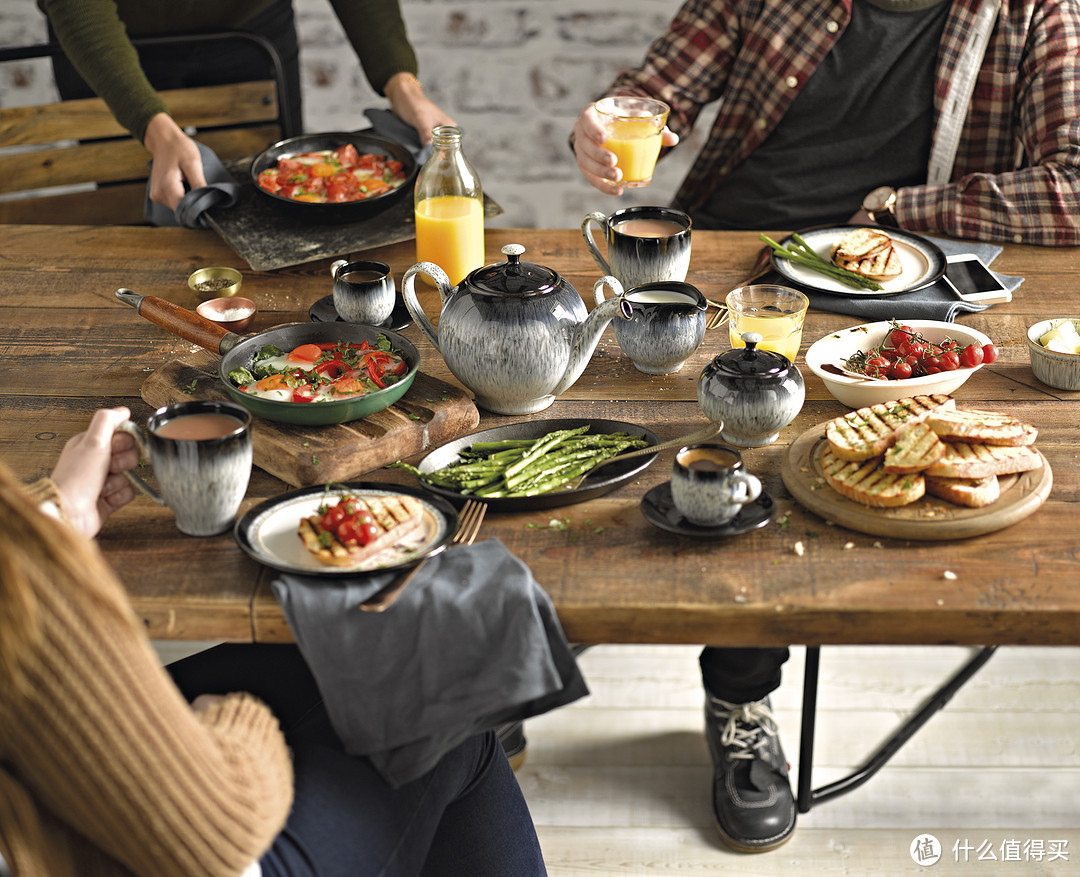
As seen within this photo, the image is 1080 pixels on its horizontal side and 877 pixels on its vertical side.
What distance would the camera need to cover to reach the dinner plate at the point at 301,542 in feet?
3.60

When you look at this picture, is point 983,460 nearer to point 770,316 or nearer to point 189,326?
point 770,316

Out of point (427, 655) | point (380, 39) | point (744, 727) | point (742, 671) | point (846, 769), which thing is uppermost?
point (380, 39)

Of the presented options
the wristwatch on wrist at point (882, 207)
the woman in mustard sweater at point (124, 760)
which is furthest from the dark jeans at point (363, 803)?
the wristwatch on wrist at point (882, 207)

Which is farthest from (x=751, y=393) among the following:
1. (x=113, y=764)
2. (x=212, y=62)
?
(x=212, y=62)

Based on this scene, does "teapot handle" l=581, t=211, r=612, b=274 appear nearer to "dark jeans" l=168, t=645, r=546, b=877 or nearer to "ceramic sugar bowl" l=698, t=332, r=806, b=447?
"ceramic sugar bowl" l=698, t=332, r=806, b=447

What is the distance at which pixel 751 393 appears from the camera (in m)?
1.32

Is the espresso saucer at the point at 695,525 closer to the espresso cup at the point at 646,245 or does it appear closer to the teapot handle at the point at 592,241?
the espresso cup at the point at 646,245

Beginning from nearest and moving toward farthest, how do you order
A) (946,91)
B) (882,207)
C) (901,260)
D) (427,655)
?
1. (427,655)
2. (901,260)
3. (882,207)
4. (946,91)

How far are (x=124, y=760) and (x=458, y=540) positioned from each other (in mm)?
452

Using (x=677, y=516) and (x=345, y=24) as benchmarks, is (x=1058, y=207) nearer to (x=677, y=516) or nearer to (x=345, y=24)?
(x=677, y=516)

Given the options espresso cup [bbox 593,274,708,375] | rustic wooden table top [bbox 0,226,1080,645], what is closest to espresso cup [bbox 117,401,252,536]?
rustic wooden table top [bbox 0,226,1080,645]

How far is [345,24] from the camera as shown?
2584mm

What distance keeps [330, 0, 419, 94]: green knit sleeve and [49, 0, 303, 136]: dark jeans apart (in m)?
0.33

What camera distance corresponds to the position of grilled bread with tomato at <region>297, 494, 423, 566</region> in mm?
1106
